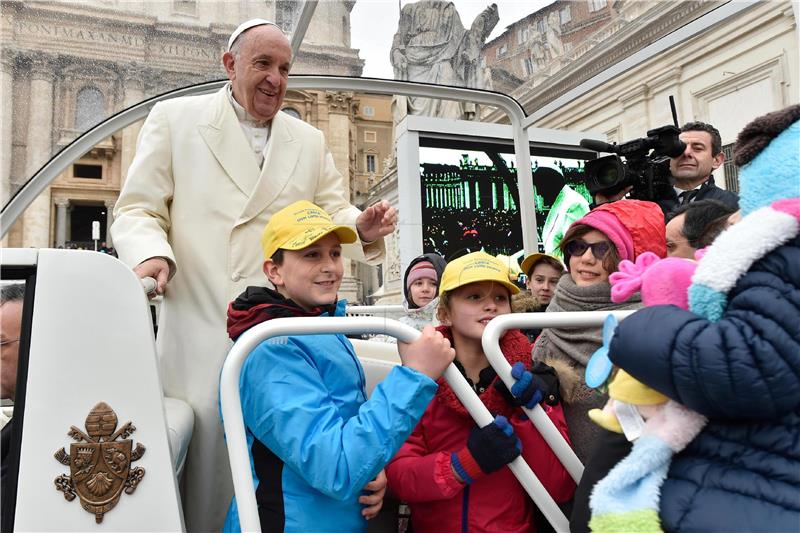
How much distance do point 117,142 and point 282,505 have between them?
40.4 meters

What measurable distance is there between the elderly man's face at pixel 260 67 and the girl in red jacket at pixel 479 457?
98 centimetres

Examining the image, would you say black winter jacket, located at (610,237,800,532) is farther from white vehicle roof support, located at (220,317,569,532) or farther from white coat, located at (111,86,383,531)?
white coat, located at (111,86,383,531)

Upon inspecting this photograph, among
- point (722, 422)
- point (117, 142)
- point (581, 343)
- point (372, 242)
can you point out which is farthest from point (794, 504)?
point (117, 142)

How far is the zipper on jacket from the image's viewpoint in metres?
1.53

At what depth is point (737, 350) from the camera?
2.91ft

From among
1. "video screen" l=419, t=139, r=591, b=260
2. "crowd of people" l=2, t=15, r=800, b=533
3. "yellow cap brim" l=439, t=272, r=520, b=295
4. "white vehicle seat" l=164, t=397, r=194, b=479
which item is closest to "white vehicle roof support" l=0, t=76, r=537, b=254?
"crowd of people" l=2, t=15, r=800, b=533

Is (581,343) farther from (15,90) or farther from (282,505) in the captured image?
(15,90)

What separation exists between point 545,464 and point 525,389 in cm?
30

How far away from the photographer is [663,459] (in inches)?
38.8

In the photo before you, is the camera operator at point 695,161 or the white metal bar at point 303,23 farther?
the white metal bar at point 303,23

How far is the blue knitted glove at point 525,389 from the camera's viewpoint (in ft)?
4.42

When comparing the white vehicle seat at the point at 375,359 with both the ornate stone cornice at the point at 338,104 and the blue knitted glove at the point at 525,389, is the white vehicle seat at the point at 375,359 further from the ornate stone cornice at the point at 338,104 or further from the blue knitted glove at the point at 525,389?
the ornate stone cornice at the point at 338,104

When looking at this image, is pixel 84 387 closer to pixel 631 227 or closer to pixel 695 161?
pixel 631 227

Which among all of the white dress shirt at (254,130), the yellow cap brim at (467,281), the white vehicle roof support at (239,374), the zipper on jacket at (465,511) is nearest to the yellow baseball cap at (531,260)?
the yellow cap brim at (467,281)
